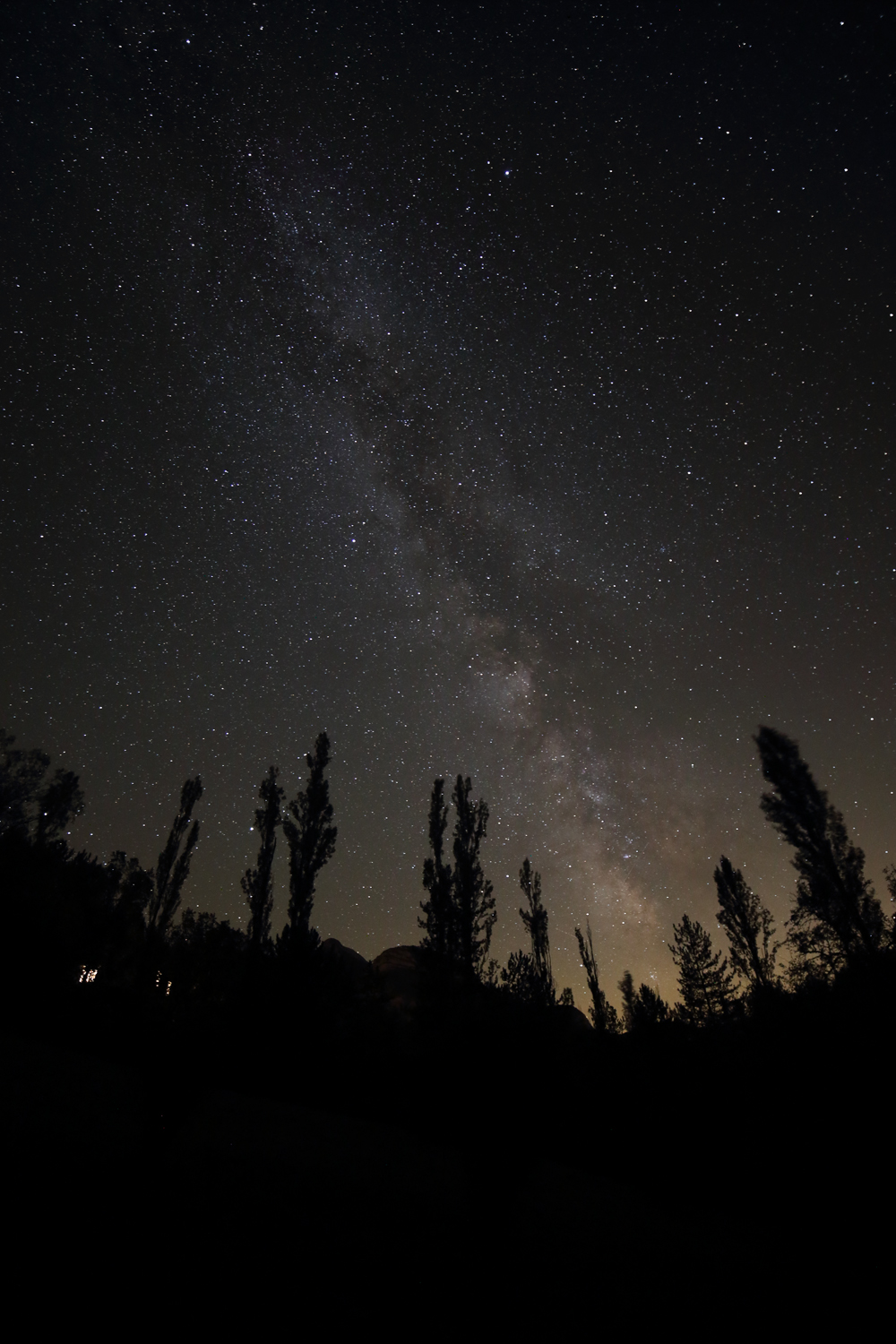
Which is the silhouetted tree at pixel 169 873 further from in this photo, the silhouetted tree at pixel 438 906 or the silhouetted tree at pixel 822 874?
the silhouetted tree at pixel 822 874

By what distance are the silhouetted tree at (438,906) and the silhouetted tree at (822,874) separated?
16.6 m

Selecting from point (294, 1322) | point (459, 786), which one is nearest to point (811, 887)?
point (459, 786)

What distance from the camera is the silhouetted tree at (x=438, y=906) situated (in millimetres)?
26500

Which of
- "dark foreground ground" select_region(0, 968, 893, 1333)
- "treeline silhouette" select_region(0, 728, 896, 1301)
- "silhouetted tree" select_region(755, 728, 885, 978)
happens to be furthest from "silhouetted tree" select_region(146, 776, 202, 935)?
"silhouetted tree" select_region(755, 728, 885, 978)

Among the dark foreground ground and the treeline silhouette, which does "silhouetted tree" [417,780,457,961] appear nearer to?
the treeline silhouette

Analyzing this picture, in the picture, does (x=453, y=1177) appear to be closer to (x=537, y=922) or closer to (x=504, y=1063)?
(x=504, y=1063)

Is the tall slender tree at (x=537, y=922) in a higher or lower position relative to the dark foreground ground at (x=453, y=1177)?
higher

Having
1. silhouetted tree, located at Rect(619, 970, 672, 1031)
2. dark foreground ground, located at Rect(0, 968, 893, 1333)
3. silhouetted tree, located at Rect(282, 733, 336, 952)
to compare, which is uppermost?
A: silhouetted tree, located at Rect(282, 733, 336, 952)

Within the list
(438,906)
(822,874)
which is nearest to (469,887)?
(438,906)

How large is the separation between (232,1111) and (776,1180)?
13.0 meters

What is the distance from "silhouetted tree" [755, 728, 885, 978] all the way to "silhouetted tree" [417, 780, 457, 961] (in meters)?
16.6

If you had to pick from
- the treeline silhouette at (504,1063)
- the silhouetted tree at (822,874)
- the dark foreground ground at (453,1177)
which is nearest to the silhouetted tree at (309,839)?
the treeline silhouette at (504,1063)

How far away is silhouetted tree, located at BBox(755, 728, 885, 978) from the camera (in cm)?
2509

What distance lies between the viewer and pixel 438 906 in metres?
27.9
